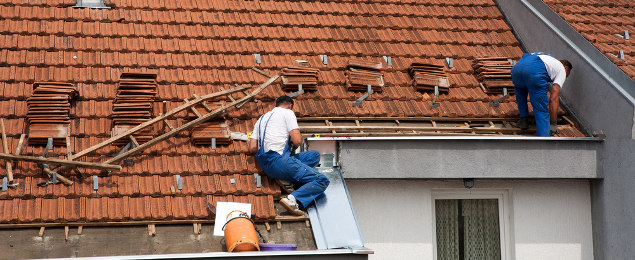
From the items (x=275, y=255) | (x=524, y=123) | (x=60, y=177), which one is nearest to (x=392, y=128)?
(x=524, y=123)

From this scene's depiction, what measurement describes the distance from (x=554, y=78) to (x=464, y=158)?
179 cm

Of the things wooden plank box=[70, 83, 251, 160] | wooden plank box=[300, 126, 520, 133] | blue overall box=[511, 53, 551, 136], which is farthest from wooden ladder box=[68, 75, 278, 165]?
blue overall box=[511, 53, 551, 136]

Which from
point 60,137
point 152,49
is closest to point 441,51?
point 152,49

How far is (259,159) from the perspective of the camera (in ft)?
26.4

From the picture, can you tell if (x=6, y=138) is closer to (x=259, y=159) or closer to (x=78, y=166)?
(x=78, y=166)

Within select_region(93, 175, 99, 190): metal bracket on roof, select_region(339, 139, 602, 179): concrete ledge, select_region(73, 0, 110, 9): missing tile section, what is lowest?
select_region(93, 175, 99, 190): metal bracket on roof

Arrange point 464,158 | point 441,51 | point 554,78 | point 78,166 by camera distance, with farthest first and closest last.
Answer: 1. point 441,51
2. point 554,78
3. point 464,158
4. point 78,166

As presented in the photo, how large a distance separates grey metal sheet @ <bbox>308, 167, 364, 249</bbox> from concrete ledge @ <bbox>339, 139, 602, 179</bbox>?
27cm

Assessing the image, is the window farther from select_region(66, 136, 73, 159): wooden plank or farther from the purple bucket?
select_region(66, 136, 73, 159): wooden plank

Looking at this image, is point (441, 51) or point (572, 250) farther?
point (441, 51)

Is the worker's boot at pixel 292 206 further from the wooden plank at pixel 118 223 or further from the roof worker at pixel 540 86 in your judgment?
the roof worker at pixel 540 86

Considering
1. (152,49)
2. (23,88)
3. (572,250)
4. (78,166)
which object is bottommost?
(572,250)

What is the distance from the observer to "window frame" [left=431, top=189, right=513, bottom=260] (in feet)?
29.0

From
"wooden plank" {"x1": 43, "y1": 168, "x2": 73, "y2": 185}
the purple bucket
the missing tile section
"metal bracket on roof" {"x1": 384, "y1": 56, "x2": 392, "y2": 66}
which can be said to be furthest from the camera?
the missing tile section
